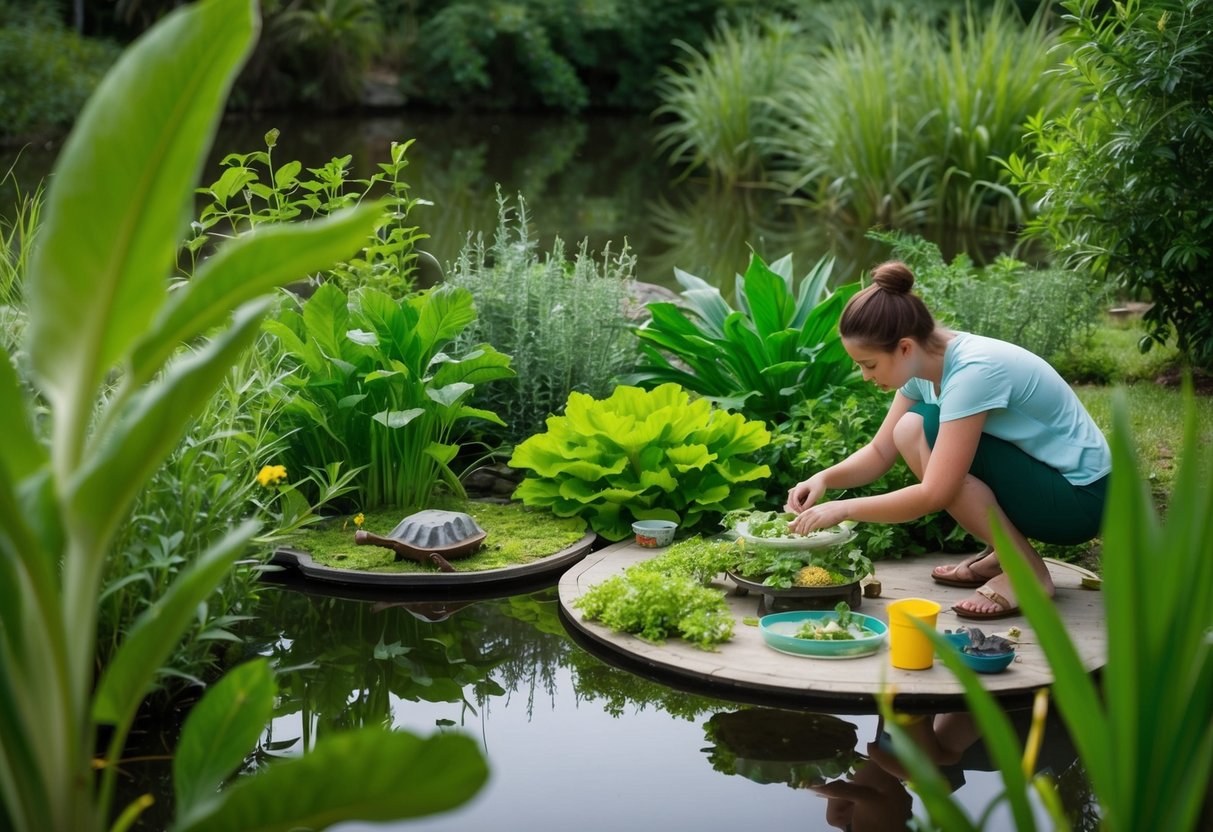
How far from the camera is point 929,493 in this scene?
11.5ft

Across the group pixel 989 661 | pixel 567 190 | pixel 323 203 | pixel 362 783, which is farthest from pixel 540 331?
pixel 567 190

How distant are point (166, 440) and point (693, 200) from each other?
1270cm

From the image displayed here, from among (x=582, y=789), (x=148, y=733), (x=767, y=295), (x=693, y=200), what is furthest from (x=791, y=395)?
(x=693, y=200)

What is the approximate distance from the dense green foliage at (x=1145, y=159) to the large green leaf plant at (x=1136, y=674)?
3742mm

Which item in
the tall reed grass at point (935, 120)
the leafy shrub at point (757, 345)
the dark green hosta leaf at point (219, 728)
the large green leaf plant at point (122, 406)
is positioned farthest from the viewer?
the tall reed grass at point (935, 120)

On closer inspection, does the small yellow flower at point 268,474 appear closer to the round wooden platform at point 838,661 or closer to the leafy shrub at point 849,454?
the round wooden platform at point 838,661

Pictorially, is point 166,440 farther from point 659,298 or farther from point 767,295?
point 659,298

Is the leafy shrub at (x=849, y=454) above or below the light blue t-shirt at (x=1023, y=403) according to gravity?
below

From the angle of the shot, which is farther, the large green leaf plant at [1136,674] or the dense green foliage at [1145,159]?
the dense green foliage at [1145,159]

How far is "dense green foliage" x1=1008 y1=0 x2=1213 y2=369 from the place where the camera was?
5156 millimetres

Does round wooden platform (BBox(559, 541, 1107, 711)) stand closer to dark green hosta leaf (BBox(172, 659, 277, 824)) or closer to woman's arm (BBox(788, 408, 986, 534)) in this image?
woman's arm (BBox(788, 408, 986, 534))

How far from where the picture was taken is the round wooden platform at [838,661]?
3244 millimetres

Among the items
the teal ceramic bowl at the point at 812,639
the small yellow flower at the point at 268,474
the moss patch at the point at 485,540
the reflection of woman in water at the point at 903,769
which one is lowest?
the reflection of woman in water at the point at 903,769

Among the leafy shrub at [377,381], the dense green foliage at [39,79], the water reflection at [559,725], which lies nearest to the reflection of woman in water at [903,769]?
the water reflection at [559,725]
